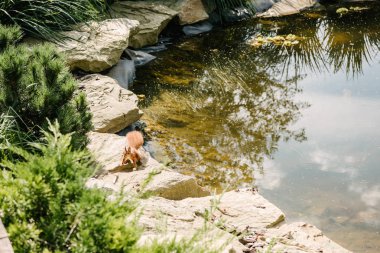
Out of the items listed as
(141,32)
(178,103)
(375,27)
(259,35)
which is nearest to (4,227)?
(178,103)

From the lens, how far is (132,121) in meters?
5.27

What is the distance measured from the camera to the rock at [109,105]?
5012 mm

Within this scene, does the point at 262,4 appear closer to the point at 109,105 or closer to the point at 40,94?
the point at 109,105

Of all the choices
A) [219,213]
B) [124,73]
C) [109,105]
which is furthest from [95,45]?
[219,213]

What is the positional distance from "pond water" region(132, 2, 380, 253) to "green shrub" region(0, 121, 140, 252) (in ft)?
8.90

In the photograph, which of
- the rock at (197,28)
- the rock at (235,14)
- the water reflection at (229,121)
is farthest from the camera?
the rock at (235,14)

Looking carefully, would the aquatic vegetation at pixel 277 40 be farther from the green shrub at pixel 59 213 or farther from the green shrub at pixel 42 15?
the green shrub at pixel 59 213

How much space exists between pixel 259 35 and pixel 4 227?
25.0ft

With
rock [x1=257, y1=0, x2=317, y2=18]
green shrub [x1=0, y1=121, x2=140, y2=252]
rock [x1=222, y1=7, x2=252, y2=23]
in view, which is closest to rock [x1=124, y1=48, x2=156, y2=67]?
rock [x1=222, y1=7, x2=252, y2=23]

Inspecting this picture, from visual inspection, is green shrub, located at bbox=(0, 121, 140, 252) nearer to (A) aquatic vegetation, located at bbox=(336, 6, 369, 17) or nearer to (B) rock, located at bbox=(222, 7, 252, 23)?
(B) rock, located at bbox=(222, 7, 252, 23)

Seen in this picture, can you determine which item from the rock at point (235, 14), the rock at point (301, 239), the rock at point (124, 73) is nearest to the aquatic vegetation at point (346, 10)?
the rock at point (235, 14)

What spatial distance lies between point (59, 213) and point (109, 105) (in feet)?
11.4

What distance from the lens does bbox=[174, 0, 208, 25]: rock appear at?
905 cm

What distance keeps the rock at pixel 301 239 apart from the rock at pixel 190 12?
602 centimetres
